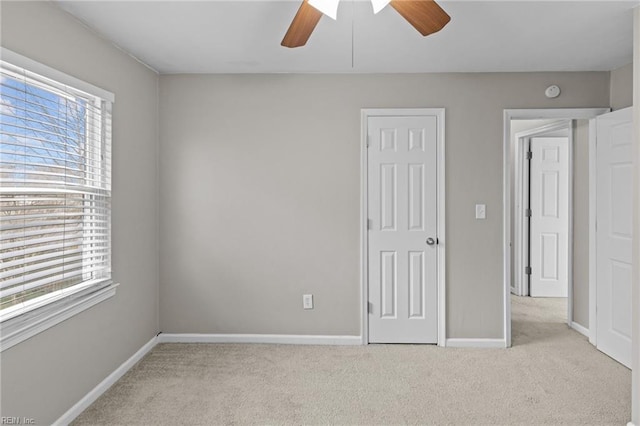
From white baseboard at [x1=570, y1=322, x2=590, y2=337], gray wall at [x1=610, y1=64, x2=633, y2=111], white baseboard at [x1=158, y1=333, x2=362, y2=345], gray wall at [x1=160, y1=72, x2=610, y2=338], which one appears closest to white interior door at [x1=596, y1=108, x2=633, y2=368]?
gray wall at [x1=610, y1=64, x2=633, y2=111]

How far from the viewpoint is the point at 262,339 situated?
3.59 m

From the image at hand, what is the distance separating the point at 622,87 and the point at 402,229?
2155 mm

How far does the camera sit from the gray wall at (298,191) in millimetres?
3502

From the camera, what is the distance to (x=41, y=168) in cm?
217

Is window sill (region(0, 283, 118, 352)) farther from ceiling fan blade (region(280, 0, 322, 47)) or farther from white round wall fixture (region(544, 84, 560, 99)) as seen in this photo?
white round wall fixture (region(544, 84, 560, 99))

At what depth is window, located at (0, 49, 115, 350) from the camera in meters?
1.94

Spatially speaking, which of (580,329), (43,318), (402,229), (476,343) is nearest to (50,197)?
(43,318)

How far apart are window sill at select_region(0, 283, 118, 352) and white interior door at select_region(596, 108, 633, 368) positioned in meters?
3.86

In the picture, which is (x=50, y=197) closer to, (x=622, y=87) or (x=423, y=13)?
(x=423, y=13)

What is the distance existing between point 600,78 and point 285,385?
3.62 meters

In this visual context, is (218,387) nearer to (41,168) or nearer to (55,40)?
(41,168)

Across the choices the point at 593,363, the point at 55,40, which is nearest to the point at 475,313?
the point at 593,363

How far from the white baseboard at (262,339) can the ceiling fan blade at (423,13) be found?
2.58 metres

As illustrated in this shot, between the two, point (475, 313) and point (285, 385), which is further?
point (475, 313)
